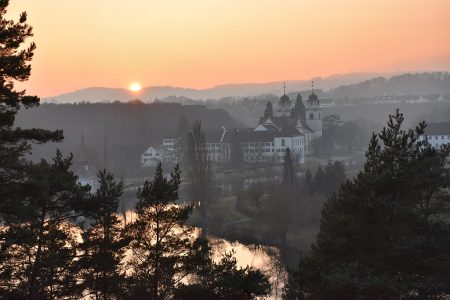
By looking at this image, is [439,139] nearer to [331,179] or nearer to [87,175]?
[331,179]

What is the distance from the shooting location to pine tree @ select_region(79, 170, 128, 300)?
607 inches

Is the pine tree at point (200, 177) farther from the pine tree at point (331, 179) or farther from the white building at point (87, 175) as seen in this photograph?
the white building at point (87, 175)

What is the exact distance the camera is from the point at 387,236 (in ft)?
45.5

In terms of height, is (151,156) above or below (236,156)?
below

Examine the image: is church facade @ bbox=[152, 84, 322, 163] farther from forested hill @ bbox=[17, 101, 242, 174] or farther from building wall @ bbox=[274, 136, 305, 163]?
forested hill @ bbox=[17, 101, 242, 174]

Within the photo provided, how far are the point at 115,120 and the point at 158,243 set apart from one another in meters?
118

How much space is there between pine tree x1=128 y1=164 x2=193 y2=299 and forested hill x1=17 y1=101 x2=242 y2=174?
276 ft

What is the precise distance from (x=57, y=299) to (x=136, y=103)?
12833 cm

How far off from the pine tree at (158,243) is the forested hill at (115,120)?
84.2 m

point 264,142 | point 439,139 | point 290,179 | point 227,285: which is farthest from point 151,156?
point 227,285

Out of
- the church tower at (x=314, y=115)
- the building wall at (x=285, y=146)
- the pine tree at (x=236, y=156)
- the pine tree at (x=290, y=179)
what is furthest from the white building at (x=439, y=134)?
the pine tree at (x=290, y=179)

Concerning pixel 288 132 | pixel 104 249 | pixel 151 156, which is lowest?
pixel 151 156

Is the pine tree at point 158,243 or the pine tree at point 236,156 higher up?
the pine tree at point 158,243

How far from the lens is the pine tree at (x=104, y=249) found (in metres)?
15.4
